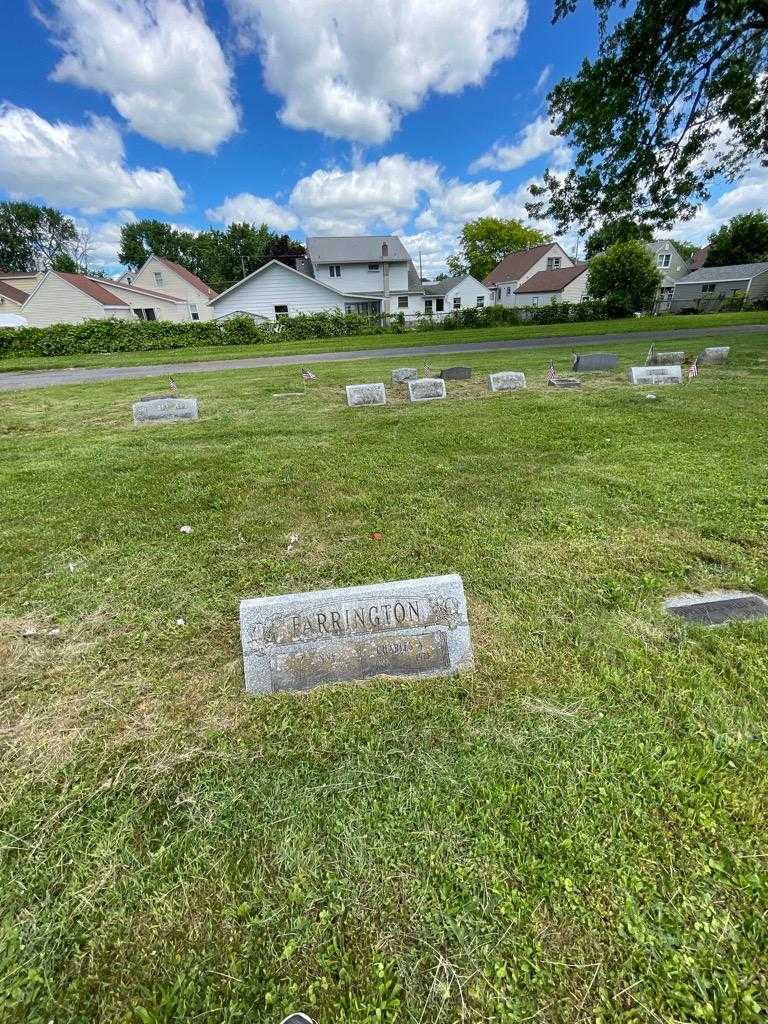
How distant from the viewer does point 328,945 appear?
4.55 feet

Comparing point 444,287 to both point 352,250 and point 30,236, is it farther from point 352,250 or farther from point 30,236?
point 30,236

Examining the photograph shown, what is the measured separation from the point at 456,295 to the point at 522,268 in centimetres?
1014

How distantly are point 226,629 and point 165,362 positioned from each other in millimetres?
20239

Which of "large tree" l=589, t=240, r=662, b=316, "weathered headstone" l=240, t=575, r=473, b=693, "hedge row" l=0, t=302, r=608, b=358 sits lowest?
"weathered headstone" l=240, t=575, r=473, b=693

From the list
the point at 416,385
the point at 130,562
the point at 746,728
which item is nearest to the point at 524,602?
the point at 746,728

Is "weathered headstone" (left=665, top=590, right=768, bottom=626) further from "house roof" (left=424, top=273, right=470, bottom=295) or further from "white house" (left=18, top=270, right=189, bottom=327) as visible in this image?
"house roof" (left=424, top=273, right=470, bottom=295)

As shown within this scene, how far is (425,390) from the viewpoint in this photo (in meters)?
9.42

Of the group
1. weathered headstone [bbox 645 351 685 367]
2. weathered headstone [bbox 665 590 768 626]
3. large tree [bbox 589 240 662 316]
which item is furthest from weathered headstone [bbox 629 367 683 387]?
large tree [bbox 589 240 662 316]

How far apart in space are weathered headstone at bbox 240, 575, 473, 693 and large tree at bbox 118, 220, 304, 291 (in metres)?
64.4

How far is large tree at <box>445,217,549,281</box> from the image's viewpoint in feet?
205

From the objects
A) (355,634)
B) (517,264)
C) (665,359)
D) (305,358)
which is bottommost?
(355,634)

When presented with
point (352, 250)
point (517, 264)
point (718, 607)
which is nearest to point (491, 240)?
point (517, 264)

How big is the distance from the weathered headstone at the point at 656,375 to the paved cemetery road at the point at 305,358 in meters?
8.47

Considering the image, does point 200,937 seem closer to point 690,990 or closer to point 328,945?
point 328,945
